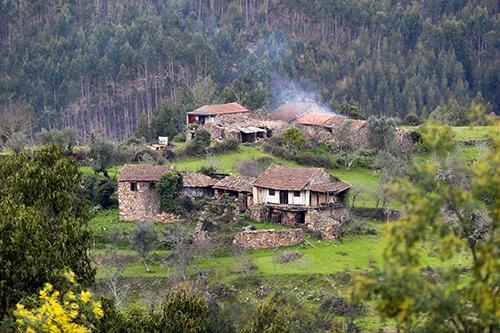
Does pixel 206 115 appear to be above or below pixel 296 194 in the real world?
above

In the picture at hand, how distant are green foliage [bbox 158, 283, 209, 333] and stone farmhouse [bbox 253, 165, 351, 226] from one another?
18.0 m

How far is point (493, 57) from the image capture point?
115250mm

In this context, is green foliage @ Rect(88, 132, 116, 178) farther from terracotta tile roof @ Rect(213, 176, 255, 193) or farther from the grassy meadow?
terracotta tile roof @ Rect(213, 176, 255, 193)

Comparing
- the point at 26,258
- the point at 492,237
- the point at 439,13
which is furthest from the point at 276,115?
the point at 439,13

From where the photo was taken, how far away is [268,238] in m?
42.5

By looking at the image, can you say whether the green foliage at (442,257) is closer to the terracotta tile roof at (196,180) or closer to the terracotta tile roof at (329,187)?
the terracotta tile roof at (329,187)

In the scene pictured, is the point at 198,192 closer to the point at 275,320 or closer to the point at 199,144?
the point at 199,144

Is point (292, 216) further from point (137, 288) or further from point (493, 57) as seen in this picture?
point (493, 57)

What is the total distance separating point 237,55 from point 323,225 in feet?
244

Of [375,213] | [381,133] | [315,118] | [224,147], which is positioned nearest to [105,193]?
[224,147]

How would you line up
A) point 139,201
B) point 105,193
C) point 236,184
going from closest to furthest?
point 139,201, point 105,193, point 236,184

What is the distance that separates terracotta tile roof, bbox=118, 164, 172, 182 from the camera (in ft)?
151

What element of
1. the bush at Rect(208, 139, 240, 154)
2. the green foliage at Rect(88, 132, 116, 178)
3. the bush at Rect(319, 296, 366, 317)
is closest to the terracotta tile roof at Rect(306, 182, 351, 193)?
the bush at Rect(319, 296, 366, 317)

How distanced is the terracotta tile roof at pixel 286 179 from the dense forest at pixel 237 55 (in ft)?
150
